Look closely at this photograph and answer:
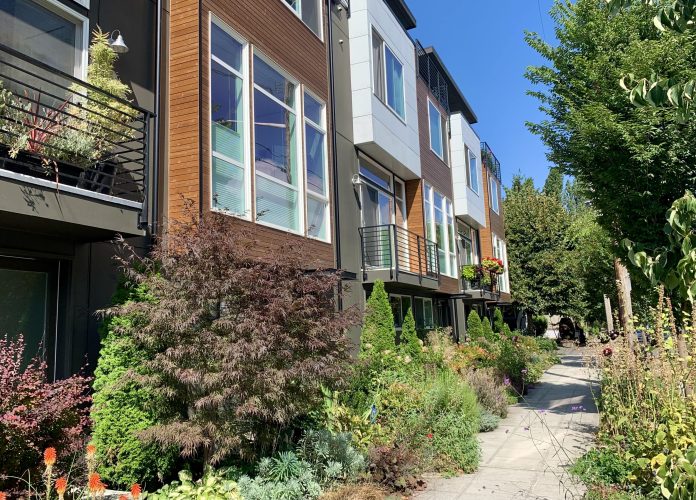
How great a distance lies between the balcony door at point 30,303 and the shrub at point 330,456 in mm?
3067

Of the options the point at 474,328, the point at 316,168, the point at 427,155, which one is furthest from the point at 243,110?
the point at 474,328

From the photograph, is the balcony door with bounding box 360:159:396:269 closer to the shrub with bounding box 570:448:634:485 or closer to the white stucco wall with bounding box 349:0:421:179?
the white stucco wall with bounding box 349:0:421:179

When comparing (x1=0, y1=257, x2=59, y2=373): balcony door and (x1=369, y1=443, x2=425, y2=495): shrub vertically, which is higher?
(x1=0, y1=257, x2=59, y2=373): balcony door

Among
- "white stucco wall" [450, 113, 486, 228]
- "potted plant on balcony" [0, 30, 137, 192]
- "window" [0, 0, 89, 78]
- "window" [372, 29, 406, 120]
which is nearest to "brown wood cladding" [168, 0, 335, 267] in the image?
"potted plant on balcony" [0, 30, 137, 192]

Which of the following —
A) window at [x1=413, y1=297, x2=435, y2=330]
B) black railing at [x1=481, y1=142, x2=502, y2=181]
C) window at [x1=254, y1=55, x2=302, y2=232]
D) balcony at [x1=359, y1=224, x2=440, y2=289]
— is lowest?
window at [x1=413, y1=297, x2=435, y2=330]

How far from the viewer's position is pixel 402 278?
13.2m

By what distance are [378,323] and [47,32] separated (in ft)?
26.8

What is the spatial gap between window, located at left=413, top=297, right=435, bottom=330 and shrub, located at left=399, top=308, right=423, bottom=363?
2752mm

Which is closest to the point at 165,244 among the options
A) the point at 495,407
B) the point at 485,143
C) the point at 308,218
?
the point at 308,218

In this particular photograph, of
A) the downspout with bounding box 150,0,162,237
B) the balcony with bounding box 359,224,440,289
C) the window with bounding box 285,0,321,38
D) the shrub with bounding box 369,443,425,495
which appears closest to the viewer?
the shrub with bounding box 369,443,425,495

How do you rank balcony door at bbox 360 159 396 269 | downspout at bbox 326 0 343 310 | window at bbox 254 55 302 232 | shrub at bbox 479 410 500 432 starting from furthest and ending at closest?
balcony door at bbox 360 159 396 269 → downspout at bbox 326 0 343 310 → shrub at bbox 479 410 500 432 → window at bbox 254 55 302 232

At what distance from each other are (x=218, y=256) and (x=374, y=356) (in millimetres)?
5104

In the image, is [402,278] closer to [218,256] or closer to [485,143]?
[218,256]

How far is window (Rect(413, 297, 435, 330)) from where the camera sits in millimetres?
17203
